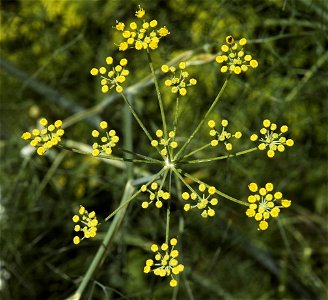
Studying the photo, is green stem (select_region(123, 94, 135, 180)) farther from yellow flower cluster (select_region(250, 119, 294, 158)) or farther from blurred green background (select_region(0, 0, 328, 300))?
yellow flower cluster (select_region(250, 119, 294, 158))

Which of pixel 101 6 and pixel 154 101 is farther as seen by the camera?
pixel 154 101

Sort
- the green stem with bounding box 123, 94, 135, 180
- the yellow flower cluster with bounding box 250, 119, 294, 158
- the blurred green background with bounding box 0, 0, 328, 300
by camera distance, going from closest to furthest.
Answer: the yellow flower cluster with bounding box 250, 119, 294, 158, the green stem with bounding box 123, 94, 135, 180, the blurred green background with bounding box 0, 0, 328, 300

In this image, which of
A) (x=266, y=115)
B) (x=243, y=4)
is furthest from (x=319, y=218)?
(x=243, y=4)

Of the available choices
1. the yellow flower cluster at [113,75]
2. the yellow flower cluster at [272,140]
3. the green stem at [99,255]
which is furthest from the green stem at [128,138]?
the yellow flower cluster at [272,140]

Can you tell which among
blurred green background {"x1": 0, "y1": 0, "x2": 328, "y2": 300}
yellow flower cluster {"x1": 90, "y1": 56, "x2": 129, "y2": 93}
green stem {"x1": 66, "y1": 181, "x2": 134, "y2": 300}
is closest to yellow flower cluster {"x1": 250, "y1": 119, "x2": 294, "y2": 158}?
yellow flower cluster {"x1": 90, "y1": 56, "x2": 129, "y2": 93}

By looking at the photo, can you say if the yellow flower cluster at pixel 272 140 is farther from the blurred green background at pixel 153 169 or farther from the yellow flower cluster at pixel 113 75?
the blurred green background at pixel 153 169

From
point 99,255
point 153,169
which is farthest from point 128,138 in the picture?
point 153,169

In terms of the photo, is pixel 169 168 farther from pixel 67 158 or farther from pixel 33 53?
pixel 33 53

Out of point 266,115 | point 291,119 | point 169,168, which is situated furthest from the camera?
point 291,119
